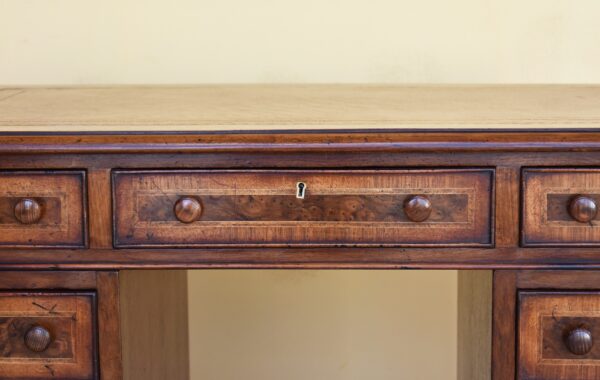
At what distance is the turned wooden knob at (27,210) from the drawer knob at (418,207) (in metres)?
0.52

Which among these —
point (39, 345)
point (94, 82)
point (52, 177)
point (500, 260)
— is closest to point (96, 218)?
point (52, 177)

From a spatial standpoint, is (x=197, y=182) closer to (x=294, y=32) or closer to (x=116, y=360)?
(x=116, y=360)

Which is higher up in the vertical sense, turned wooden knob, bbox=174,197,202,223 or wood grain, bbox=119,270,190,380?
turned wooden knob, bbox=174,197,202,223

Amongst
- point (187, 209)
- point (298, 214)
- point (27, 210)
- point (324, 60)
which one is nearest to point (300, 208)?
point (298, 214)

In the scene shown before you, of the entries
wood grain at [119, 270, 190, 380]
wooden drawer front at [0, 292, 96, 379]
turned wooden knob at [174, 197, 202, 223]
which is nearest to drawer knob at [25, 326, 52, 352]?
wooden drawer front at [0, 292, 96, 379]

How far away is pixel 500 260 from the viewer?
113cm

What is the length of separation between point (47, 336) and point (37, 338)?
1cm

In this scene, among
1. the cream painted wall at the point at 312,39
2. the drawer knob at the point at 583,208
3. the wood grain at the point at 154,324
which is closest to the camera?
the drawer knob at the point at 583,208

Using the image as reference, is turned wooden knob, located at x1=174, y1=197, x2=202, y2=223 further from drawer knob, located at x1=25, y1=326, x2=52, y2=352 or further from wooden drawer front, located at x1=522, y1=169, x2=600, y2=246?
wooden drawer front, located at x1=522, y1=169, x2=600, y2=246

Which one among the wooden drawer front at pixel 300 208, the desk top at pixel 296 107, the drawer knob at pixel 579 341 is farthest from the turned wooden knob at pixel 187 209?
the drawer knob at pixel 579 341

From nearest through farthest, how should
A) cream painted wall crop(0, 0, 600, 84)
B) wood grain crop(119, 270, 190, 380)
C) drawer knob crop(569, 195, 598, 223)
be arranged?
drawer knob crop(569, 195, 598, 223) < wood grain crop(119, 270, 190, 380) < cream painted wall crop(0, 0, 600, 84)

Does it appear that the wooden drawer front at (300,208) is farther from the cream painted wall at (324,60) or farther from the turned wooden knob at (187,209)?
the cream painted wall at (324,60)

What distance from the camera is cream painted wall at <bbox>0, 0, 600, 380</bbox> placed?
5.62 ft

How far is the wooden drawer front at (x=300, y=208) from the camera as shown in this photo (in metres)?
1.12
